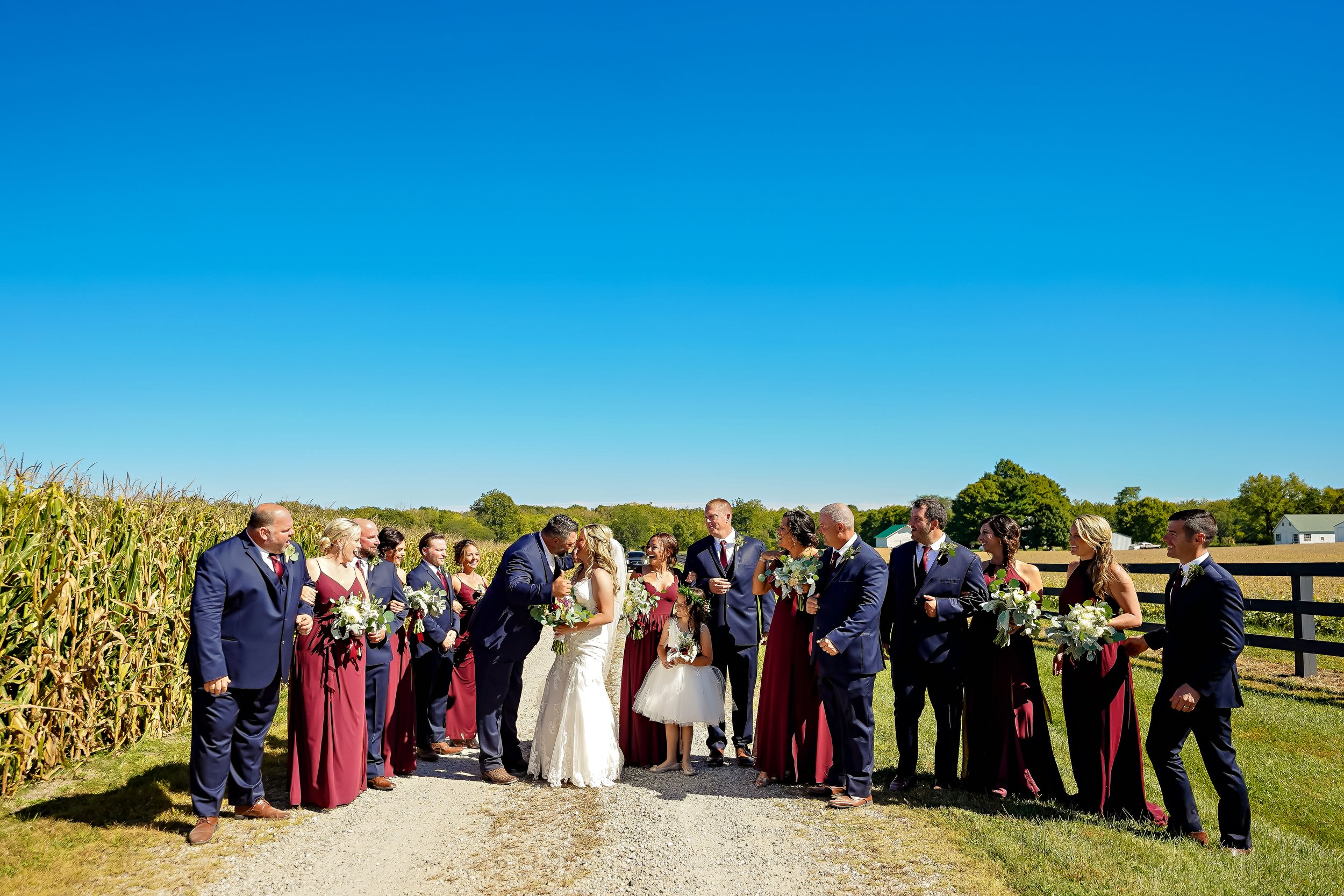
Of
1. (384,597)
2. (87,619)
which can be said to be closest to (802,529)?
(384,597)

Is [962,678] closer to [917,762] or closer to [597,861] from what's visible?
Result: [917,762]

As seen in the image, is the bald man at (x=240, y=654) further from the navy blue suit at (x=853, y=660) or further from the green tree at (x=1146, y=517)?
the green tree at (x=1146, y=517)

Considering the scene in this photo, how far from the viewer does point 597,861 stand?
542 cm

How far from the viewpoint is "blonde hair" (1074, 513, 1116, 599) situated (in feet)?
20.1

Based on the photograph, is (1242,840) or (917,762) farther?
(917,762)

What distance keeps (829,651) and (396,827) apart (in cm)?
349

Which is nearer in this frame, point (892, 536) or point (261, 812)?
point (261, 812)

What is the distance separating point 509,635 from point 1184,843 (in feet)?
17.5

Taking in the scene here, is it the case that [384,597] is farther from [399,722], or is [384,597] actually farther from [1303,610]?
[1303,610]

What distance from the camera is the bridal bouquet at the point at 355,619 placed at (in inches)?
252

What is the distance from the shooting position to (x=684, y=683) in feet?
24.5

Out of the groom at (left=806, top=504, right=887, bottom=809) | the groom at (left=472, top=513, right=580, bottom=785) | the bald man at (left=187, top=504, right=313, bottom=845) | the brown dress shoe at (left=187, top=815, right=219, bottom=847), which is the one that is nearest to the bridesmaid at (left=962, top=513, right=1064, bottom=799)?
the groom at (left=806, top=504, right=887, bottom=809)

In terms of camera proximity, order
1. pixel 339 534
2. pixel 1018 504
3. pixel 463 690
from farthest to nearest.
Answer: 1. pixel 1018 504
2. pixel 463 690
3. pixel 339 534

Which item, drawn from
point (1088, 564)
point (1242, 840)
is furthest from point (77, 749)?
point (1242, 840)
